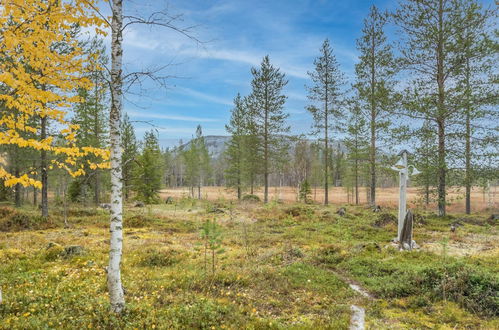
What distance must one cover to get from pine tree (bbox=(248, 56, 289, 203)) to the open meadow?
1877 cm

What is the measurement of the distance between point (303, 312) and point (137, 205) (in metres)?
22.7

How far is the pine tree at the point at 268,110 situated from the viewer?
29.7 m

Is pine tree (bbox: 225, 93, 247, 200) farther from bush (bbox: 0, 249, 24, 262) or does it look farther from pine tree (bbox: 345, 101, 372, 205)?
bush (bbox: 0, 249, 24, 262)

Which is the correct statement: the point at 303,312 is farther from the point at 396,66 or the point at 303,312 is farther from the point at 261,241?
the point at 396,66

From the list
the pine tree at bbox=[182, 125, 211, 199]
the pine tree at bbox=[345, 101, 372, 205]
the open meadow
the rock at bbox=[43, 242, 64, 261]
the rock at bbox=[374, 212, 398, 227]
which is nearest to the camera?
the open meadow

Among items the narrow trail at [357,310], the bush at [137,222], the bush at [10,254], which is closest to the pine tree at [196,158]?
the bush at [137,222]

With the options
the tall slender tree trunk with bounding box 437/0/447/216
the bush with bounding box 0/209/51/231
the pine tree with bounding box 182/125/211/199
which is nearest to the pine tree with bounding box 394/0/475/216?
the tall slender tree trunk with bounding box 437/0/447/216

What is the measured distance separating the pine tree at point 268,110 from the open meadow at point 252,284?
18771mm

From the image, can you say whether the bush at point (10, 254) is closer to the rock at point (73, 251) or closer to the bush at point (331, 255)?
the rock at point (73, 251)

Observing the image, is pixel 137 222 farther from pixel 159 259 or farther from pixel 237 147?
pixel 237 147

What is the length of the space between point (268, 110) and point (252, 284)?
2465 cm

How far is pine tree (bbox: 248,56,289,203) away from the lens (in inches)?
1168

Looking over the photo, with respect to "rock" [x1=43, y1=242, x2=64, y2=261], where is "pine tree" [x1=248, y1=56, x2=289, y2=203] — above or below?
above

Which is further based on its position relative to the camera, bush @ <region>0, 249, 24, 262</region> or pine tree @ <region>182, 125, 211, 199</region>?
pine tree @ <region>182, 125, 211, 199</region>
